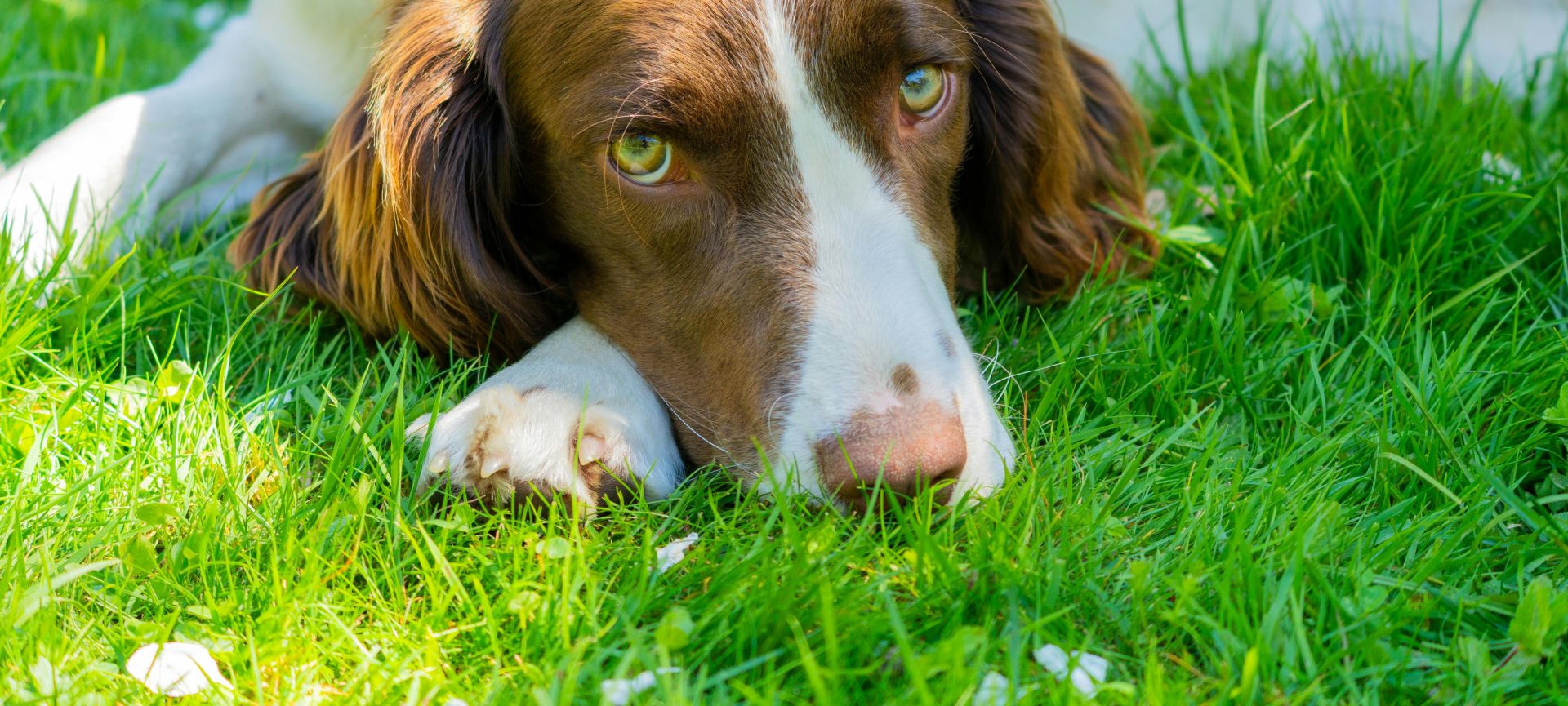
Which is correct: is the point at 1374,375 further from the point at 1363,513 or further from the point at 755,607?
the point at 755,607

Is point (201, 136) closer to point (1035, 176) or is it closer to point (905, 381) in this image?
point (1035, 176)

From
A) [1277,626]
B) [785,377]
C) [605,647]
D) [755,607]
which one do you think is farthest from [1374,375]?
[605,647]

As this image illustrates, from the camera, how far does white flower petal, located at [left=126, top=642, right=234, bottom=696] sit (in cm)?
187

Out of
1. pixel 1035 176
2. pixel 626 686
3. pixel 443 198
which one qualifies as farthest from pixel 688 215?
pixel 1035 176

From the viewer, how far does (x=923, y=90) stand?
8.75 ft

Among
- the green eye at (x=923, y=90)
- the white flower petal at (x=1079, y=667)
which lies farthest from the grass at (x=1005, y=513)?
the green eye at (x=923, y=90)

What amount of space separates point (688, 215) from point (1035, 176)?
109cm

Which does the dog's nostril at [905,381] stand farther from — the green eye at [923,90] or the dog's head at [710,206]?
the green eye at [923,90]

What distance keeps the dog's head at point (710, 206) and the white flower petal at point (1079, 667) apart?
1.15 feet

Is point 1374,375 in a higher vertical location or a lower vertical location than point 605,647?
lower

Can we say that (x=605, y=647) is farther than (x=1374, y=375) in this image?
No

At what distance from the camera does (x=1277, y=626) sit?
1943 mm

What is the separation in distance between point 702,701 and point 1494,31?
4171 mm

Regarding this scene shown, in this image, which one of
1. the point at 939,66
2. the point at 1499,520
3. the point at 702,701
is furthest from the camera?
the point at 939,66
